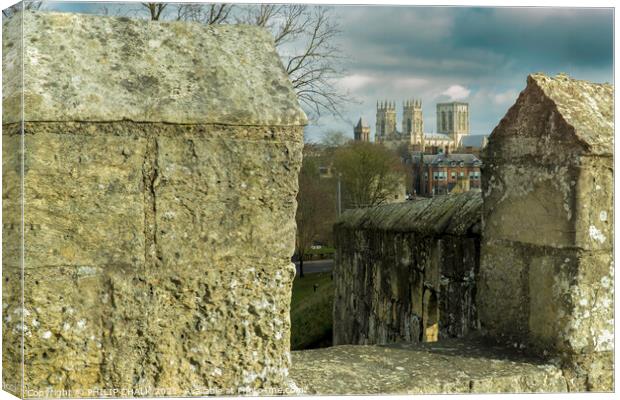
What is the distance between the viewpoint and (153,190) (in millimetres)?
2484

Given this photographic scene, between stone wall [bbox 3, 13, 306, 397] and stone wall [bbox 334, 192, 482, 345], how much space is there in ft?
6.71

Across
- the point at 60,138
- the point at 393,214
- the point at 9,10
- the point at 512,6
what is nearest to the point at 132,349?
the point at 60,138

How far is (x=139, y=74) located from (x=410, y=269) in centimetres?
360

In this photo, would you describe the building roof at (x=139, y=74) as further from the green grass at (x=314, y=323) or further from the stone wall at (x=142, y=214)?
the green grass at (x=314, y=323)

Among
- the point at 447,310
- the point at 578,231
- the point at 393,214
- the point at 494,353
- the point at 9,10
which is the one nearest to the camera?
the point at 9,10

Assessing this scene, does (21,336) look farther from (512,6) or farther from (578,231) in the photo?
(512,6)

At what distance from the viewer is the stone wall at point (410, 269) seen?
456 centimetres

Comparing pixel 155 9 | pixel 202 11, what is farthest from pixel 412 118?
pixel 202 11

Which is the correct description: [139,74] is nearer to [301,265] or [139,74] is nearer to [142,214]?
[142,214]

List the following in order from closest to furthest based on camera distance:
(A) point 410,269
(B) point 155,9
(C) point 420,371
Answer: (C) point 420,371, (A) point 410,269, (B) point 155,9

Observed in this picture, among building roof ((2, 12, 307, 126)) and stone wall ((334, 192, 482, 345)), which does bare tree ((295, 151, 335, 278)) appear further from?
building roof ((2, 12, 307, 126))

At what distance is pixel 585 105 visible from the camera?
3.48m

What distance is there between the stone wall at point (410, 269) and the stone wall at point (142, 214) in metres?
2.05

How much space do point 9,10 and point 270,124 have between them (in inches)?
45.1
